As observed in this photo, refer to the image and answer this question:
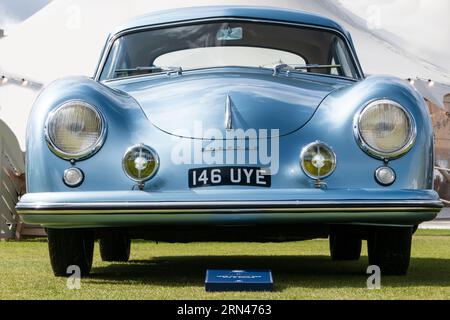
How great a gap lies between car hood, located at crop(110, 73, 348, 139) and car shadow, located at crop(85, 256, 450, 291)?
69 centimetres

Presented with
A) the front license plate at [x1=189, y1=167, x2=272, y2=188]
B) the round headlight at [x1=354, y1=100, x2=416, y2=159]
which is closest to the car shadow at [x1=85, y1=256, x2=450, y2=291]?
the front license plate at [x1=189, y1=167, x2=272, y2=188]

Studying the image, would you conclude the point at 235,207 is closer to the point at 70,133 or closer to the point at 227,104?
the point at 227,104

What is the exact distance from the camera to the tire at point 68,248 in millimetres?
3977

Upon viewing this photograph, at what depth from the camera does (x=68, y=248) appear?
3992 mm

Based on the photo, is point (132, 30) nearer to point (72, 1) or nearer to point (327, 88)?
point (327, 88)

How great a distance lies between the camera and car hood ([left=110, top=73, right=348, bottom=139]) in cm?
373

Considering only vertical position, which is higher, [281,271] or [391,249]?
[391,249]

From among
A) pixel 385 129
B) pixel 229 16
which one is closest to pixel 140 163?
pixel 385 129

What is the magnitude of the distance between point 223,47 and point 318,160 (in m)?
1.47

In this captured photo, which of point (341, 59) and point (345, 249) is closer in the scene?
point (341, 59)

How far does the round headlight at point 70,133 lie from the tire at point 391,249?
1328 mm

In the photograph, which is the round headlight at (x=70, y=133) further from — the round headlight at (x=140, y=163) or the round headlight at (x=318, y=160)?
the round headlight at (x=318, y=160)

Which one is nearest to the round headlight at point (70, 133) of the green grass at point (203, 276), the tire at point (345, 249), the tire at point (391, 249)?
the green grass at point (203, 276)
